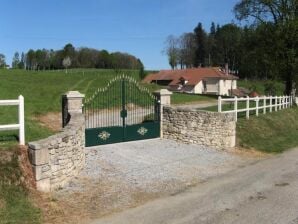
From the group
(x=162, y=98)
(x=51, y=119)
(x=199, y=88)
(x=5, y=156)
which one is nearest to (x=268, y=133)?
(x=162, y=98)

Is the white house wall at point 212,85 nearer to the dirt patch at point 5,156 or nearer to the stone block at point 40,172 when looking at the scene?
the stone block at point 40,172

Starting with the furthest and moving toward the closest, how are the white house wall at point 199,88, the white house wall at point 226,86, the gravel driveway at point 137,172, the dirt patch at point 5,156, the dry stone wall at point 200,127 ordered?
the white house wall at point 226,86 → the white house wall at point 199,88 → the dry stone wall at point 200,127 → the gravel driveway at point 137,172 → the dirt patch at point 5,156

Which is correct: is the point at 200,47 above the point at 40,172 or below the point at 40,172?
above

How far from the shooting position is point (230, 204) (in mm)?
9508

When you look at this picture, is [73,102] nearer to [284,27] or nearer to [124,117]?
[124,117]

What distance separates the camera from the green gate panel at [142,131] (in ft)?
53.6

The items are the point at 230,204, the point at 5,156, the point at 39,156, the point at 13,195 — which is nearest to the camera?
the point at 13,195

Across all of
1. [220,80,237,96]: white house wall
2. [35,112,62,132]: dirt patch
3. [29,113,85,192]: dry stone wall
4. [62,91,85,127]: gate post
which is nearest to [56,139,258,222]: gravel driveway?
[29,113,85,192]: dry stone wall

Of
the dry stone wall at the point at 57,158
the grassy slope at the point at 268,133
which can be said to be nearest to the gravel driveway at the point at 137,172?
the dry stone wall at the point at 57,158

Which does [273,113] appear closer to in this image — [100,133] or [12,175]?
[100,133]

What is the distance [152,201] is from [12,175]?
3.09 m

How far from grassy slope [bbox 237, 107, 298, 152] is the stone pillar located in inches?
287

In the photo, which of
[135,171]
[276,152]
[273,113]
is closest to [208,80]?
[273,113]

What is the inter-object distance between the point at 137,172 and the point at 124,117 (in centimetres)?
414
